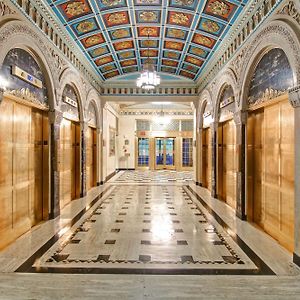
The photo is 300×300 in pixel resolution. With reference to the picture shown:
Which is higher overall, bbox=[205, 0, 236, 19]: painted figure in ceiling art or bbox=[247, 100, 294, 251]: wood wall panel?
bbox=[205, 0, 236, 19]: painted figure in ceiling art

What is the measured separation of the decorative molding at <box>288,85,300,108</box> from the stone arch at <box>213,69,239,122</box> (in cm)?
246

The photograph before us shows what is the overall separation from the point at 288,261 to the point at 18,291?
3.25 metres

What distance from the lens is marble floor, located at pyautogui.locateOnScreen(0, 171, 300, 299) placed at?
2965 mm

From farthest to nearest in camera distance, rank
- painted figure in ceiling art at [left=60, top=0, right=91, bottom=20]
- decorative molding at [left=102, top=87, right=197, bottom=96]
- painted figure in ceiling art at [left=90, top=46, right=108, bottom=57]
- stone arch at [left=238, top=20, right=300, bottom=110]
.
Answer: decorative molding at [left=102, top=87, right=197, bottom=96]
painted figure in ceiling art at [left=90, top=46, right=108, bottom=57]
painted figure in ceiling art at [left=60, top=0, right=91, bottom=20]
stone arch at [left=238, top=20, right=300, bottom=110]

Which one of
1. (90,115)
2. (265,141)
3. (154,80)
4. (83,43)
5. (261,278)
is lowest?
(261,278)

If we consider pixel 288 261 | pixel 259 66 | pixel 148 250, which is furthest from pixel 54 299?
pixel 259 66

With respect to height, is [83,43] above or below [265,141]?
above

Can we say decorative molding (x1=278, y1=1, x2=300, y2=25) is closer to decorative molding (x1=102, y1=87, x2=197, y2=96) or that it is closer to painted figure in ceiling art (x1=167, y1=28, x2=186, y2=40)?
painted figure in ceiling art (x1=167, y1=28, x2=186, y2=40)

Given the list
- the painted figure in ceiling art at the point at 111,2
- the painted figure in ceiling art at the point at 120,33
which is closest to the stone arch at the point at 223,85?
the painted figure in ceiling art at the point at 120,33

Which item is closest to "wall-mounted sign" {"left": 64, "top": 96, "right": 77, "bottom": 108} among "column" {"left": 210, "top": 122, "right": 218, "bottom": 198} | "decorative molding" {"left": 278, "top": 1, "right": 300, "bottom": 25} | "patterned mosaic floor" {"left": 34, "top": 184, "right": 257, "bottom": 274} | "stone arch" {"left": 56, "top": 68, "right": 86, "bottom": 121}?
"stone arch" {"left": 56, "top": 68, "right": 86, "bottom": 121}

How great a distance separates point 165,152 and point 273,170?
1468 cm

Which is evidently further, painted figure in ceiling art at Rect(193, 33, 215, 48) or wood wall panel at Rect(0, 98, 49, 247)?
painted figure in ceiling art at Rect(193, 33, 215, 48)

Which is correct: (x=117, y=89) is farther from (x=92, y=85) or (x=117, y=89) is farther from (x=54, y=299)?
(x=54, y=299)

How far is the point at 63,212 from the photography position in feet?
21.5
